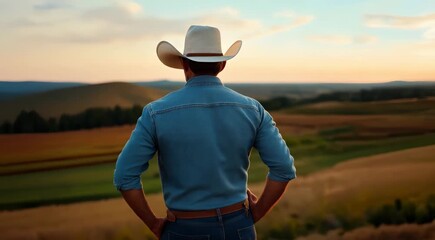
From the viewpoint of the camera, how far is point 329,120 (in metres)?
4.79

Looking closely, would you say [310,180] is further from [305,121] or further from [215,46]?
[215,46]

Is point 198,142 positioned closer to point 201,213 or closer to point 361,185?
point 201,213

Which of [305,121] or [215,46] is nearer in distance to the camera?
[215,46]

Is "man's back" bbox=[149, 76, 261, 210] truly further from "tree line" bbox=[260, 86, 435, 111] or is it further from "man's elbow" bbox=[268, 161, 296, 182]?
"tree line" bbox=[260, 86, 435, 111]

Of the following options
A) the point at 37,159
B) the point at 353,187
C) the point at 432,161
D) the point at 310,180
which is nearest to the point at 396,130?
the point at 432,161

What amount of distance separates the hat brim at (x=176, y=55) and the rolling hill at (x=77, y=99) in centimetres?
187

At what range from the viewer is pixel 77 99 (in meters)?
3.67

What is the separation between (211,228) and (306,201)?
2.71 metres

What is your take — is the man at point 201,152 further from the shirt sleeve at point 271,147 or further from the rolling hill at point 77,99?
the rolling hill at point 77,99

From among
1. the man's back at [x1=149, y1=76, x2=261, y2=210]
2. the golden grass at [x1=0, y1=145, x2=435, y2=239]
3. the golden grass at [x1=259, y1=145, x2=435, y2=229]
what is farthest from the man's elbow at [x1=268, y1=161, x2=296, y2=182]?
the golden grass at [x1=259, y1=145, x2=435, y2=229]

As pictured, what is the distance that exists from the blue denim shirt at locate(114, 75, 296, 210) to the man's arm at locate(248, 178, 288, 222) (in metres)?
0.13

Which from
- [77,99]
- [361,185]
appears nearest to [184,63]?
[77,99]

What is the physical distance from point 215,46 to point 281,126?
279cm

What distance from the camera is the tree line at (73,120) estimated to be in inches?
141
